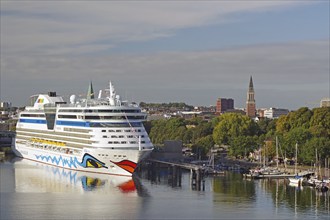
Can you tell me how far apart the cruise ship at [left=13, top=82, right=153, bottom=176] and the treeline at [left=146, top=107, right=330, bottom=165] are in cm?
1706

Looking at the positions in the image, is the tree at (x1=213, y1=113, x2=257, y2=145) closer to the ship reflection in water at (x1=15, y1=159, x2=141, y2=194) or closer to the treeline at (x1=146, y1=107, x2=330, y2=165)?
the treeline at (x1=146, y1=107, x2=330, y2=165)

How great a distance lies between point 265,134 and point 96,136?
33857mm

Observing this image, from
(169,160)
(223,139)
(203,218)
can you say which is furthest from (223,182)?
(223,139)

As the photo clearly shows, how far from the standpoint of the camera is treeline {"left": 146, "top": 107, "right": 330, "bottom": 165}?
229 feet

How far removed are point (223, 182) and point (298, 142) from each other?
13.7 metres

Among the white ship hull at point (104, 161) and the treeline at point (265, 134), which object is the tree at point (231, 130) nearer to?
the treeline at point (265, 134)

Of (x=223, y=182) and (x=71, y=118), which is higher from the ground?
(x=71, y=118)

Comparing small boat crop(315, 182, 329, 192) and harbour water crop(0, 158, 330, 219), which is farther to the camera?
small boat crop(315, 182, 329, 192)

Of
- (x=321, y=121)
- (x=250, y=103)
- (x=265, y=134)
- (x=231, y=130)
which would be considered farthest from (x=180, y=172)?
(x=250, y=103)

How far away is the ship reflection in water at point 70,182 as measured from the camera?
53.4m

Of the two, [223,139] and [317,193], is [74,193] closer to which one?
[317,193]

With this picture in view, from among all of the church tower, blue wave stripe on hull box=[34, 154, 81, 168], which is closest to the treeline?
blue wave stripe on hull box=[34, 154, 81, 168]

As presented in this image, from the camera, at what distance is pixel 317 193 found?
53812mm

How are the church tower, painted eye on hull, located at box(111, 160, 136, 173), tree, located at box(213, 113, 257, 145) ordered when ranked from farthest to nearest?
the church tower < tree, located at box(213, 113, 257, 145) < painted eye on hull, located at box(111, 160, 136, 173)
